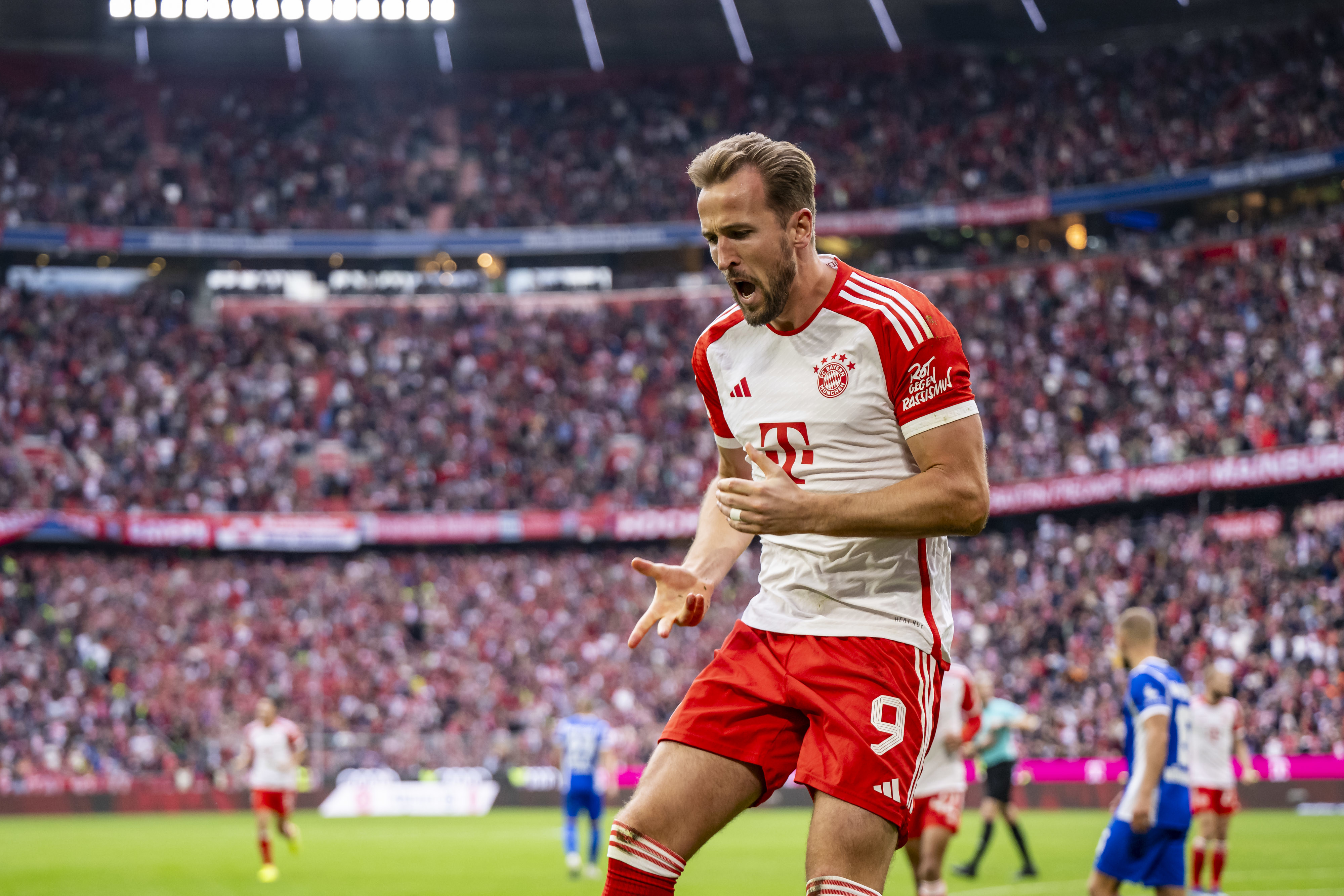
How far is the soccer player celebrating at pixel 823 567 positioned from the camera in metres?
3.95

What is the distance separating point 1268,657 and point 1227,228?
589 inches

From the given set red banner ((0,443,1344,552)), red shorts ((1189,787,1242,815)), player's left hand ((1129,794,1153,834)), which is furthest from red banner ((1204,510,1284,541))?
player's left hand ((1129,794,1153,834))

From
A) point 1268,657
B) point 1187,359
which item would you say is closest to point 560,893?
point 1268,657

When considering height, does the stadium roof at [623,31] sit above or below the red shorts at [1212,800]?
above

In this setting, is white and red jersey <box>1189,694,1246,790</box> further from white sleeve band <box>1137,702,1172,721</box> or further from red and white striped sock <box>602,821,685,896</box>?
red and white striped sock <box>602,821,685,896</box>

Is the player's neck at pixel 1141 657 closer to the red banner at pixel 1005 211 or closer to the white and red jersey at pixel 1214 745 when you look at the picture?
the white and red jersey at pixel 1214 745

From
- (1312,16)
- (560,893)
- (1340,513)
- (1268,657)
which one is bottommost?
(560,893)

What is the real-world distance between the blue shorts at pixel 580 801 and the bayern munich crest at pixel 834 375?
13.8 meters

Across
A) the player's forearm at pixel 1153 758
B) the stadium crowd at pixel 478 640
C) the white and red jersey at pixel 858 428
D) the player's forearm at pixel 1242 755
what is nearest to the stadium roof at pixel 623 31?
the stadium crowd at pixel 478 640

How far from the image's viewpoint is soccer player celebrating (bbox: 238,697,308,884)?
55.5ft

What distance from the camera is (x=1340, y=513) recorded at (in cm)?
2888

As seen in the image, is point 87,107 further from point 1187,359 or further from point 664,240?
point 1187,359

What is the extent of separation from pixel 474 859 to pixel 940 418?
1658 cm

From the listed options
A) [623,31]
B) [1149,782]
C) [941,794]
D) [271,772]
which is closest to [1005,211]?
[623,31]
